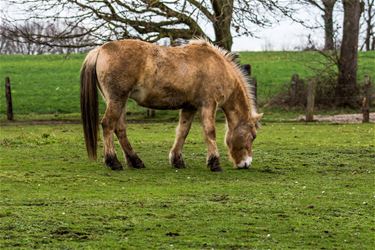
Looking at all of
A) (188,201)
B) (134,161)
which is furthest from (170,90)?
(188,201)

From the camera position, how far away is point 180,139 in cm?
1325

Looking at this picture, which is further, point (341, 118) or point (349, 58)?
point (349, 58)

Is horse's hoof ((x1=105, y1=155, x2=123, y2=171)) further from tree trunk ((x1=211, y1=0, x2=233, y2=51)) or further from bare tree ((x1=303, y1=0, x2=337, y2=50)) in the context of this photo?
bare tree ((x1=303, y1=0, x2=337, y2=50))

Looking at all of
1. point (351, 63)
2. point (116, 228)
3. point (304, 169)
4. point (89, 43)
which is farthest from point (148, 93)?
point (351, 63)

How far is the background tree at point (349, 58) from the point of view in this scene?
28.9 metres

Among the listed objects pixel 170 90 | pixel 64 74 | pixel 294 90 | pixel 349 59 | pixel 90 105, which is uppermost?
pixel 349 59

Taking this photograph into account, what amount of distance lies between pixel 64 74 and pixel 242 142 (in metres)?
28.4

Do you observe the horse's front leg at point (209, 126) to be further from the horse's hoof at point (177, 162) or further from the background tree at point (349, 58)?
the background tree at point (349, 58)

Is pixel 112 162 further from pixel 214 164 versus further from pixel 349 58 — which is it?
pixel 349 58

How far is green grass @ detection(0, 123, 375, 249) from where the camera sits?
294 inches

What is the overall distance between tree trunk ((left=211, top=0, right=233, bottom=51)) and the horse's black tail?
39.1 feet

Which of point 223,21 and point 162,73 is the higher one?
point 223,21

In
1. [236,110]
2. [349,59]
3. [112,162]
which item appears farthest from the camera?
[349,59]

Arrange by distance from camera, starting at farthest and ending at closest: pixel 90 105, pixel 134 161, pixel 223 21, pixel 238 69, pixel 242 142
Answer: pixel 223 21 < pixel 238 69 < pixel 242 142 < pixel 134 161 < pixel 90 105
